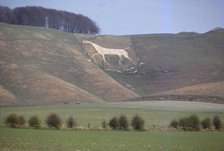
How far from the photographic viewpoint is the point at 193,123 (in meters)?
43.8

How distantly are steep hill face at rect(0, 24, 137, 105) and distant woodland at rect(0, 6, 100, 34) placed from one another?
11916 millimetres

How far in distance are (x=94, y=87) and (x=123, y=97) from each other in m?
8.51

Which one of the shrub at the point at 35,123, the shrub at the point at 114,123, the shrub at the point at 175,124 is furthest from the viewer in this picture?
the shrub at the point at 175,124

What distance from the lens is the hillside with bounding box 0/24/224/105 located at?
85.8 meters

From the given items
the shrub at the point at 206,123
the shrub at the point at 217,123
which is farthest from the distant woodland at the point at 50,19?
the shrub at the point at 217,123

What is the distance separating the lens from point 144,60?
12744 cm

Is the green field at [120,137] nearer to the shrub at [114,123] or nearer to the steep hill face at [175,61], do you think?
the shrub at [114,123]

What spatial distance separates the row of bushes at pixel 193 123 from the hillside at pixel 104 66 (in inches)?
1162

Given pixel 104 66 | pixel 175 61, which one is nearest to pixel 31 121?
pixel 104 66

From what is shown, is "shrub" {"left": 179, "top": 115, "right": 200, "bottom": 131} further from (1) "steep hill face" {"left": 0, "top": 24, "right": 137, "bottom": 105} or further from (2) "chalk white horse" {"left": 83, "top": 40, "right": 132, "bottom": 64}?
(2) "chalk white horse" {"left": 83, "top": 40, "right": 132, "bottom": 64}

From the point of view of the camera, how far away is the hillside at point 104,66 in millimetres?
85750

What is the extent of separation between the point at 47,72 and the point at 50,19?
198 ft

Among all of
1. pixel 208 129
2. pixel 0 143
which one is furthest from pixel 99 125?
pixel 0 143

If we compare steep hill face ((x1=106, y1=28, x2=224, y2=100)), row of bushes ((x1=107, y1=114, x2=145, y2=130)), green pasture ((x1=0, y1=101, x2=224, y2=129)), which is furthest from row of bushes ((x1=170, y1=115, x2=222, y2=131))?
steep hill face ((x1=106, y1=28, x2=224, y2=100))
